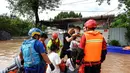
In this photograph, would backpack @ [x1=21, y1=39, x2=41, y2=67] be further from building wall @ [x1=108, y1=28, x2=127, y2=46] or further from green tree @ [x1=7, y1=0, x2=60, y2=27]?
green tree @ [x1=7, y1=0, x2=60, y2=27]

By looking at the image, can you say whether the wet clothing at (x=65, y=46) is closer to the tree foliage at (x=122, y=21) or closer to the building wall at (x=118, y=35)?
the tree foliage at (x=122, y=21)

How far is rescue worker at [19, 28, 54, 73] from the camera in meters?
5.32

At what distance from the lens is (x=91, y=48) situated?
5.35 m

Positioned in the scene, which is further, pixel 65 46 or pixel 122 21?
pixel 122 21

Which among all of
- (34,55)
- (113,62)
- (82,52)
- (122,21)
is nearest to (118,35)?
(122,21)

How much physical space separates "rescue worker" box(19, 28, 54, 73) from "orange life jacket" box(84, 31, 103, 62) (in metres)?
0.70

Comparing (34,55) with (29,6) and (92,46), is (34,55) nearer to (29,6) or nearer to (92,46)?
(92,46)

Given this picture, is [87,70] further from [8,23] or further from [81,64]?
[8,23]

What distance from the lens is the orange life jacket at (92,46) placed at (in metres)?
5.32

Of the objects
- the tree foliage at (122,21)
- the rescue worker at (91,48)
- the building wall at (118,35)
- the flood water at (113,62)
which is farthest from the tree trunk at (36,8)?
the rescue worker at (91,48)

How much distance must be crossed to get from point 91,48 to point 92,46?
4 cm

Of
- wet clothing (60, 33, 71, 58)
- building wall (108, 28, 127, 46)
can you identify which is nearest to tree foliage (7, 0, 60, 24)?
building wall (108, 28, 127, 46)

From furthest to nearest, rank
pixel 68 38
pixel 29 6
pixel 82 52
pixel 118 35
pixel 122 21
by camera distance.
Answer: pixel 29 6, pixel 118 35, pixel 122 21, pixel 68 38, pixel 82 52

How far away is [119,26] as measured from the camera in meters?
24.3
